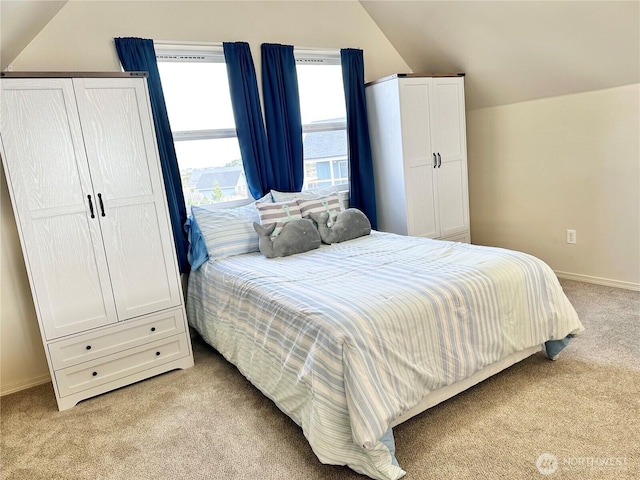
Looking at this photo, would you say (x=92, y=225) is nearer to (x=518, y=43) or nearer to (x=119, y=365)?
(x=119, y=365)

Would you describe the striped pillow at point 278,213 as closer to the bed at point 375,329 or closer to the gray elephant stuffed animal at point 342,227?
the gray elephant stuffed animal at point 342,227

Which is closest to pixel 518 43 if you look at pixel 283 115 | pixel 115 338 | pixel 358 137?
pixel 358 137

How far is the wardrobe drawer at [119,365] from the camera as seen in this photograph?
101 inches

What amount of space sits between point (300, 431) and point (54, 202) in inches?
68.3

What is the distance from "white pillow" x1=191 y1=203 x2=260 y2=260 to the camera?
307cm

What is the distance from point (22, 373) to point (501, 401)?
9.09 feet

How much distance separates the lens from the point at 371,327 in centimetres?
185

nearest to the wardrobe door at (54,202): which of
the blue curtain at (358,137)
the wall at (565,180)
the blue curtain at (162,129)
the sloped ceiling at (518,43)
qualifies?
the blue curtain at (162,129)

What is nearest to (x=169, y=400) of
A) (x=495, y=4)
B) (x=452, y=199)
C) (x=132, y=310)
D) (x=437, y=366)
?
(x=132, y=310)

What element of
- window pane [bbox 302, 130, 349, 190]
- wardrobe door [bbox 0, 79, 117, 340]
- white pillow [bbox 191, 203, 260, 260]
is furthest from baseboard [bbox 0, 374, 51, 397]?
window pane [bbox 302, 130, 349, 190]

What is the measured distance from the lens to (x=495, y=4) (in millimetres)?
3207

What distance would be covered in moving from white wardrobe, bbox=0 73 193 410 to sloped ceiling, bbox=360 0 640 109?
2328 mm

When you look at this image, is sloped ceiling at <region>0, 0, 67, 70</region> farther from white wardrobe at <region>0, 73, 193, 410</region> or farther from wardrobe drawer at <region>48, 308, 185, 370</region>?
wardrobe drawer at <region>48, 308, 185, 370</region>

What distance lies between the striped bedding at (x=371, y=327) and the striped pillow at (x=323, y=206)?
21.9 inches
